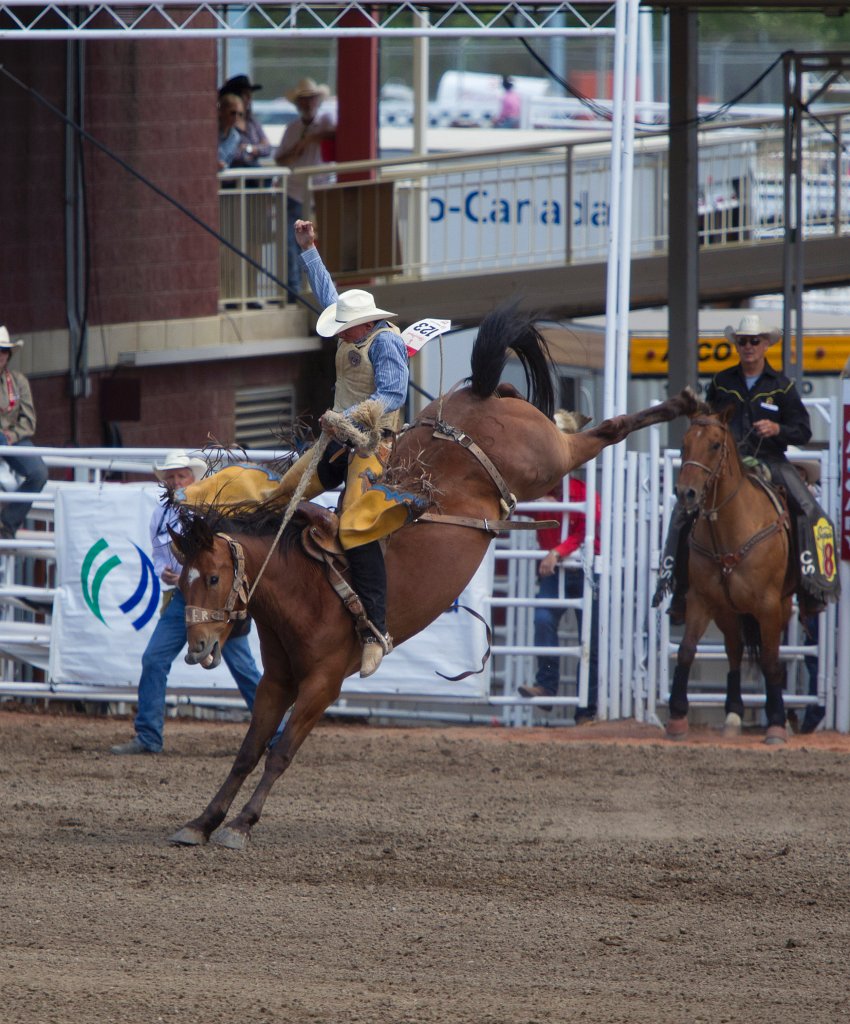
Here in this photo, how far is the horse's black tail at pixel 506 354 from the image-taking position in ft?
25.7

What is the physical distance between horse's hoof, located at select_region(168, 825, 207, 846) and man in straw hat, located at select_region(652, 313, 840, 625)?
13.5ft

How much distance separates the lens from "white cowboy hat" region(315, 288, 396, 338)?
23.9 ft

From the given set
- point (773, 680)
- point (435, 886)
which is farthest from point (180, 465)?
point (773, 680)

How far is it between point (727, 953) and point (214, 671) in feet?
18.2

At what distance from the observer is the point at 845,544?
431 inches

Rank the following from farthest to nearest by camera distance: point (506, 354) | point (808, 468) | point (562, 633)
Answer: point (562, 633), point (808, 468), point (506, 354)

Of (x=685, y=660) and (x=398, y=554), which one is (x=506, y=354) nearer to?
(x=398, y=554)

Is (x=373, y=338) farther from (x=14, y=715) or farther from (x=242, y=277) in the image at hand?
(x=242, y=277)

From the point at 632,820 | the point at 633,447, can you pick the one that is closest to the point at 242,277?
the point at 633,447

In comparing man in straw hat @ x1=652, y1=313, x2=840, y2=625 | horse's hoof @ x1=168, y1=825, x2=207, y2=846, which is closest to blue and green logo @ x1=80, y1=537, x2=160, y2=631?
man in straw hat @ x1=652, y1=313, x2=840, y2=625

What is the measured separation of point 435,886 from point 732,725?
4468mm

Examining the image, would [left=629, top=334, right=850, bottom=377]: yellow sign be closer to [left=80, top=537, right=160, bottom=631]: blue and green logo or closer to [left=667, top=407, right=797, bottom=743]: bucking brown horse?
[left=667, top=407, right=797, bottom=743]: bucking brown horse

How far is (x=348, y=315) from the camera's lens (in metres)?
7.30

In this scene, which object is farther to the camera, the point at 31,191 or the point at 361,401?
the point at 31,191
